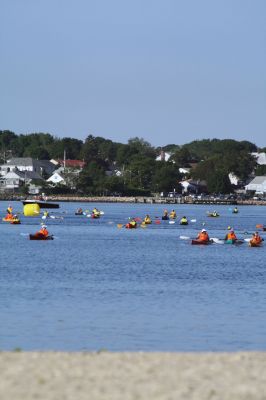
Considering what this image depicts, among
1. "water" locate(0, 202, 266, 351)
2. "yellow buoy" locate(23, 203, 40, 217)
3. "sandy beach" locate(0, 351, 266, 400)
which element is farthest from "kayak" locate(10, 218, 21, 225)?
"sandy beach" locate(0, 351, 266, 400)

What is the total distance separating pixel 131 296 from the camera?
41062 millimetres

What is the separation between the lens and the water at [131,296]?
2852 cm

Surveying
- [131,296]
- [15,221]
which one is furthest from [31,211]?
[131,296]

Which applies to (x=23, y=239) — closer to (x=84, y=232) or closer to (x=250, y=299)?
(x=84, y=232)

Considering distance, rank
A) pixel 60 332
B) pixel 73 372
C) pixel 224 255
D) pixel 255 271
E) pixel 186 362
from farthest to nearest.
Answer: pixel 224 255 → pixel 255 271 → pixel 60 332 → pixel 186 362 → pixel 73 372

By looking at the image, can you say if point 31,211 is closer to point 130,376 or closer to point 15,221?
point 15,221

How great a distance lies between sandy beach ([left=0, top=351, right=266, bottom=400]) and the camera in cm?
1662

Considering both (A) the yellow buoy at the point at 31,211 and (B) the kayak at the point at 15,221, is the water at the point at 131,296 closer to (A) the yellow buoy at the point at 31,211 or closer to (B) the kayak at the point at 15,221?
(B) the kayak at the point at 15,221

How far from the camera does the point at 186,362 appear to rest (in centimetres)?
2009

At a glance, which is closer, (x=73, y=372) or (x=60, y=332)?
(x=73, y=372)

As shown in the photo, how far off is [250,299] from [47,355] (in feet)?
69.9

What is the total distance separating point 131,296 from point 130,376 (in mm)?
22932

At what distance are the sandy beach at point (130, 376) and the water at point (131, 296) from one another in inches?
236

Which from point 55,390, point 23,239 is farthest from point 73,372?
point 23,239
